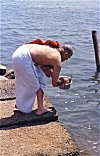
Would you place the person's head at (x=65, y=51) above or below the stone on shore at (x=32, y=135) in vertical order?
above

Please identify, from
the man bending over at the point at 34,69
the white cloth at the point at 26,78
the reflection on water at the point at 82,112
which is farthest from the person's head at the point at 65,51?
the reflection on water at the point at 82,112

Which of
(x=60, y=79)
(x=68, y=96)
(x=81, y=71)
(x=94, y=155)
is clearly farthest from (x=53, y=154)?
(x=81, y=71)

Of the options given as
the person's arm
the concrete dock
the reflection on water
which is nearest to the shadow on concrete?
the concrete dock

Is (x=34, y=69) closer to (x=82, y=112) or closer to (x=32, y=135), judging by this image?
(x=32, y=135)

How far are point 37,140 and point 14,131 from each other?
42cm

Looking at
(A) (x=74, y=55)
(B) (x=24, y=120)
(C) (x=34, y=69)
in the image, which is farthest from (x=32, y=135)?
(A) (x=74, y=55)

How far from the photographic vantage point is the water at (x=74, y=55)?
7539 mm

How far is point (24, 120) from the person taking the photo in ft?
16.2

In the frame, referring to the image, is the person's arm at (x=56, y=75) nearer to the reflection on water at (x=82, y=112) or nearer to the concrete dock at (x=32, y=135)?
the concrete dock at (x=32, y=135)

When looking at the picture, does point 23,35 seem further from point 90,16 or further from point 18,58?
point 18,58

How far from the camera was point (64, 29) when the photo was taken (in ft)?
68.4

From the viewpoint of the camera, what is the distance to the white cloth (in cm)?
500

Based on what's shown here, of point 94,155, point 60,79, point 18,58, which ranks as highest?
point 18,58

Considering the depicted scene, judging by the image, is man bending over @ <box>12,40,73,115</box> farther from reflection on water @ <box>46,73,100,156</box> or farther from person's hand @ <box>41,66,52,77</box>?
reflection on water @ <box>46,73,100,156</box>
